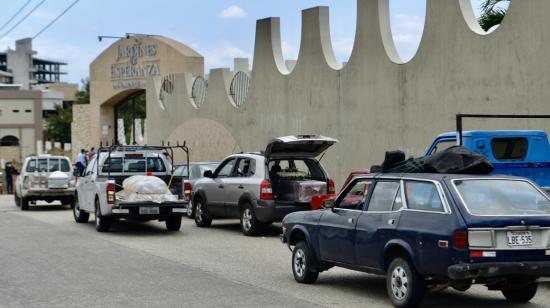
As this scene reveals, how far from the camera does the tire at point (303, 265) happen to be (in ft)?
40.7

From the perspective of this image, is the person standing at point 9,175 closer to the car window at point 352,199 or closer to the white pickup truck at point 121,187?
the white pickup truck at point 121,187

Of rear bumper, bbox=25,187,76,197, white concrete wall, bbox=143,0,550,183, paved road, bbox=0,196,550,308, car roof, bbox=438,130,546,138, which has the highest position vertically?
white concrete wall, bbox=143,0,550,183

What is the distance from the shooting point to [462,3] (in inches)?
854

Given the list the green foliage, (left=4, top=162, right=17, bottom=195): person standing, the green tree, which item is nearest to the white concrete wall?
the green tree

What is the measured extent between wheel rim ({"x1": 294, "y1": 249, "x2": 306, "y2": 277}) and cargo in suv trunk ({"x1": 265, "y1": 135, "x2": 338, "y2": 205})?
20.0 feet

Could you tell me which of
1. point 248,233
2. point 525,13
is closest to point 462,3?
point 525,13

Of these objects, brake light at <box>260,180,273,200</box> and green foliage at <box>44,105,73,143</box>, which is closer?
brake light at <box>260,180,273,200</box>

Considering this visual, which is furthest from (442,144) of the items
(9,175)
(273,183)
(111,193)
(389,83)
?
(9,175)

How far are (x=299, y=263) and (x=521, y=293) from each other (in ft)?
10.1

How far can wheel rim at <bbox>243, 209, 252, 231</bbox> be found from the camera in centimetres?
1975

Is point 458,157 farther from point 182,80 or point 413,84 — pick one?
point 182,80

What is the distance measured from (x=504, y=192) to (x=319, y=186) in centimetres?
897

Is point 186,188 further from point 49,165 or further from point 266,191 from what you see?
point 49,165

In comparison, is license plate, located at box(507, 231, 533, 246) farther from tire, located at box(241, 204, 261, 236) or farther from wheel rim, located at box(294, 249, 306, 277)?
tire, located at box(241, 204, 261, 236)
